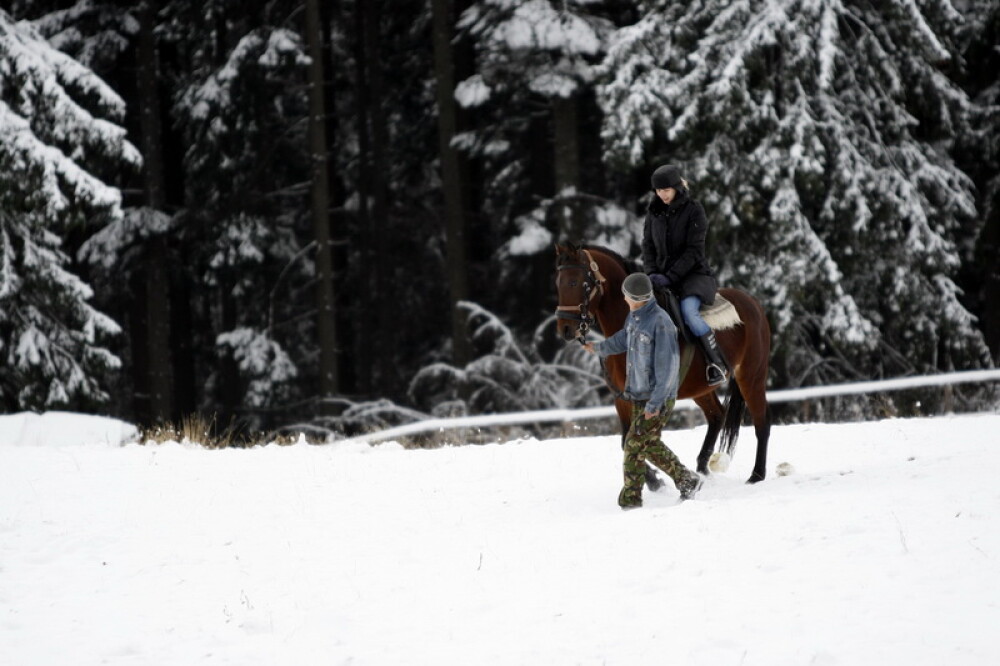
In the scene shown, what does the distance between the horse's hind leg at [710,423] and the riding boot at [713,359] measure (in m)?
0.87

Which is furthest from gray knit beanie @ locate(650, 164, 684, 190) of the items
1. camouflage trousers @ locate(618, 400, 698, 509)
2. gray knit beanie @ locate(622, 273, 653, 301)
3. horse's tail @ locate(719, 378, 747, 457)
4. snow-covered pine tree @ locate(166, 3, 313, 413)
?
snow-covered pine tree @ locate(166, 3, 313, 413)

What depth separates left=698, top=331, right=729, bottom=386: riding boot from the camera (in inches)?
370

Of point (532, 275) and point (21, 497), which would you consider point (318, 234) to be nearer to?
point (532, 275)

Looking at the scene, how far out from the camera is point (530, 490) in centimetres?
1014

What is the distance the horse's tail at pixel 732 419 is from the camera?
1033 centimetres

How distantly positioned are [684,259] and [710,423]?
1931mm

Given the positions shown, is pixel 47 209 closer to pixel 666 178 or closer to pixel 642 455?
pixel 666 178

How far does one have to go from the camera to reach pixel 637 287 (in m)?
8.60

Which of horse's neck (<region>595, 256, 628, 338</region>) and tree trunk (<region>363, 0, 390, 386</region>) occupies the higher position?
tree trunk (<region>363, 0, 390, 386</region>)

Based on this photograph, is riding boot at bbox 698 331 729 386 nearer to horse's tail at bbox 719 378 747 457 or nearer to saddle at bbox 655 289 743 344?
saddle at bbox 655 289 743 344

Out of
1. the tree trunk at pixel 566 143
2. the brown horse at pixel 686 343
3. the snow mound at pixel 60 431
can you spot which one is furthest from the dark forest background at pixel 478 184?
the brown horse at pixel 686 343

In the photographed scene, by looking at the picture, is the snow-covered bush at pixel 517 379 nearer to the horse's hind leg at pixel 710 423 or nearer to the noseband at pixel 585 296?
the horse's hind leg at pixel 710 423

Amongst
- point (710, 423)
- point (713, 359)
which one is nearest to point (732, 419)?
point (710, 423)

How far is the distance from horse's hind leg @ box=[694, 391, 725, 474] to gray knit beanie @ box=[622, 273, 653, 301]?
6.88 ft
